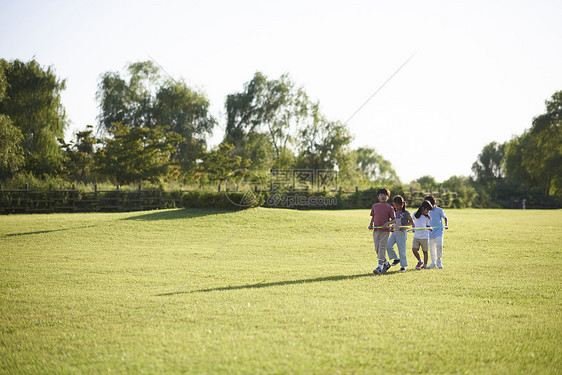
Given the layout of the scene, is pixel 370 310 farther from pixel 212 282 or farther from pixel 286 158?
pixel 286 158

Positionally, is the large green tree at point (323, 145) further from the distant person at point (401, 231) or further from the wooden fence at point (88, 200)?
the distant person at point (401, 231)

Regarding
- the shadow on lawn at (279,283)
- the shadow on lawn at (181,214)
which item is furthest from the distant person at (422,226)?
the shadow on lawn at (181,214)

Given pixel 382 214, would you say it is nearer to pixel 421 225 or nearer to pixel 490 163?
pixel 421 225

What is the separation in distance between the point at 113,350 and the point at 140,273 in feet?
17.4

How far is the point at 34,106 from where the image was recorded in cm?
3791

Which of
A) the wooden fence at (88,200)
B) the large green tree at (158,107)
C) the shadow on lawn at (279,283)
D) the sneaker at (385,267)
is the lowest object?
the shadow on lawn at (279,283)

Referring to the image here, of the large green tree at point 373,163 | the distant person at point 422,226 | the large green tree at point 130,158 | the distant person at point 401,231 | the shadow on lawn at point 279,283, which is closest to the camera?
the shadow on lawn at point 279,283

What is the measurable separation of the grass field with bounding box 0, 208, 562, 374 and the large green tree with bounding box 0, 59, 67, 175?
2687 centimetres

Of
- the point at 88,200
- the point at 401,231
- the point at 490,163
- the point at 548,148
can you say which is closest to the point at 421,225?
the point at 401,231

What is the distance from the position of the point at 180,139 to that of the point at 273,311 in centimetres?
3623

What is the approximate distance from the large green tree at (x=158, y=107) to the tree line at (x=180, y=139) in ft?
0.40

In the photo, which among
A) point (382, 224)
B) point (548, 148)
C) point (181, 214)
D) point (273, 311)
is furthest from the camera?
point (548, 148)

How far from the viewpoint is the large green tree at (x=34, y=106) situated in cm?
3684

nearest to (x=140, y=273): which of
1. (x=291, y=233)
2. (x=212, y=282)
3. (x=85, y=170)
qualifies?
(x=212, y=282)
